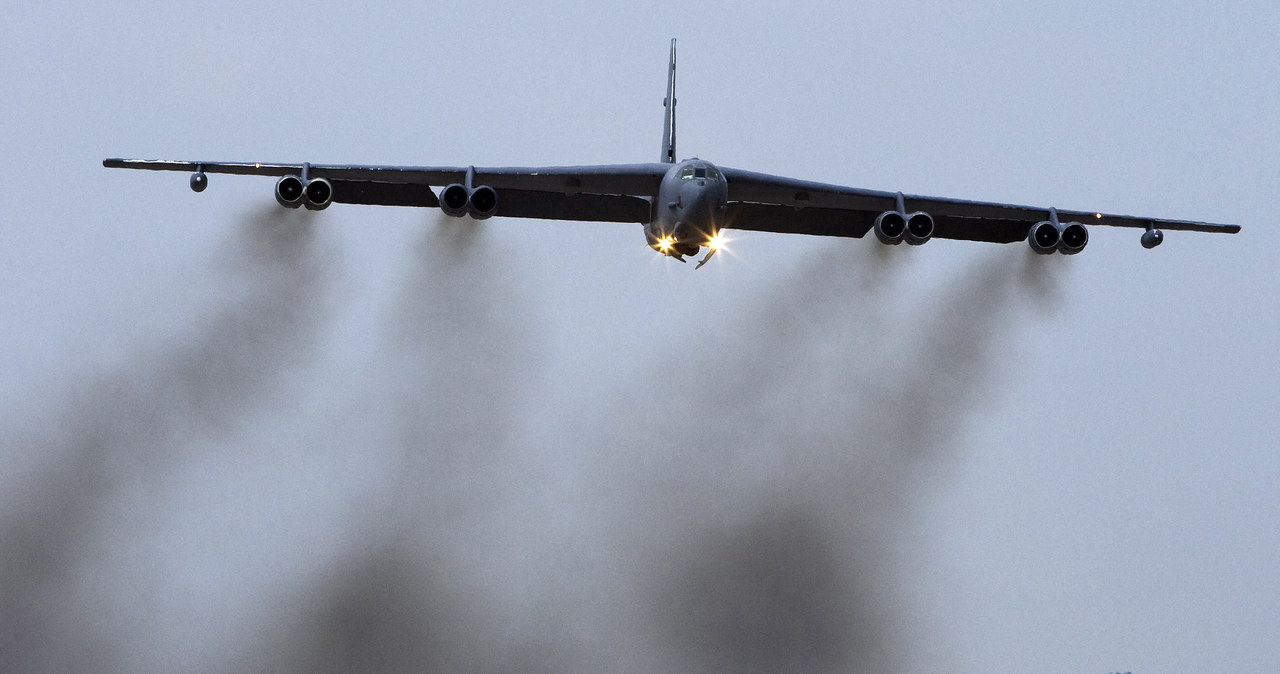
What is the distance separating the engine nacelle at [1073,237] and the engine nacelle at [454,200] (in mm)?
12144

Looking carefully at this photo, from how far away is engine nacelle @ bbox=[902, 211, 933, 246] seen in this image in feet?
86.8

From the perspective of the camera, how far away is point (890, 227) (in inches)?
1048

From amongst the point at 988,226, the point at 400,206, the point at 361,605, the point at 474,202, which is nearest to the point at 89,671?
the point at 361,605

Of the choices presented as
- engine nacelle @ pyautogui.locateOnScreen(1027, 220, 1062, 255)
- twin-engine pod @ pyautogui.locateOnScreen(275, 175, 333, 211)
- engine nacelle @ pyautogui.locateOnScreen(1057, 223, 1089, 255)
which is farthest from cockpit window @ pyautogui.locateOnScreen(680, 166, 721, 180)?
engine nacelle @ pyautogui.locateOnScreen(1057, 223, 1089, 255)

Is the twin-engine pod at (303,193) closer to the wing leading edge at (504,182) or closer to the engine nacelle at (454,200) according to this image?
the wing leading edge at (504,182)

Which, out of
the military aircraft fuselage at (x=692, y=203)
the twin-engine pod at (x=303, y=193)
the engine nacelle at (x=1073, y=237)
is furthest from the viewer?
the engine nacelle at (x=1073, y=237)

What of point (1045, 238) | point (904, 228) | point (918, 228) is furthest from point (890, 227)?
point (1045, 238)

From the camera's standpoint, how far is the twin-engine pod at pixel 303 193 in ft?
82.6

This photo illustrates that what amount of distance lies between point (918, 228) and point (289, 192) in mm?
12286

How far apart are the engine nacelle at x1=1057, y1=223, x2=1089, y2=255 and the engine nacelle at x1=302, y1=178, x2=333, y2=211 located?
14738mm

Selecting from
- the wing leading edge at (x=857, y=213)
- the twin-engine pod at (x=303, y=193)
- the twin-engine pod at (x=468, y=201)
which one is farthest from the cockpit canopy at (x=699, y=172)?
the twin-engine pod at (x=303, y=193)

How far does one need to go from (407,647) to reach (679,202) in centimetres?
1858

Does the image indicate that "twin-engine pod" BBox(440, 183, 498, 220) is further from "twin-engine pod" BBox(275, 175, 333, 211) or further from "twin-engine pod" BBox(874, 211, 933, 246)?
"twin-engine pod" BBox(874, 211, 933, 246)

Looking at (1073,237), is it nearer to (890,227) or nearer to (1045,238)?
(1045,238)
